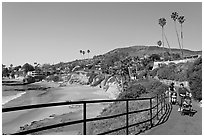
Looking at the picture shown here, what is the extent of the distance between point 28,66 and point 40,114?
537 feet

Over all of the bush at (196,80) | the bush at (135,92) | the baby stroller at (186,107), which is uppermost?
the bush at (196,80)

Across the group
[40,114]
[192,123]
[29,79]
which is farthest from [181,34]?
[29,79]

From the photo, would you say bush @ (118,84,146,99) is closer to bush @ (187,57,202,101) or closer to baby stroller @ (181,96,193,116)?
bush @ (187,57,202,101)

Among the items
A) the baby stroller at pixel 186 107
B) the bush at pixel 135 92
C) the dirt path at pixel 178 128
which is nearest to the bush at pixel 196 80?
the baby stroller at pixel 186 107

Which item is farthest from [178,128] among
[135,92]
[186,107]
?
[135,92]

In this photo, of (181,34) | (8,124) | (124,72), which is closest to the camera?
(8,124)

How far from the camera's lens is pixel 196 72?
14172mm

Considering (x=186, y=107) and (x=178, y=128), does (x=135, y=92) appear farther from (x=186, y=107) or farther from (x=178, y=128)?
(x=178, y=128)

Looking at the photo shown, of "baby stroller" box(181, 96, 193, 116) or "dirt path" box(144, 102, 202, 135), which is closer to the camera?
"dirt path" box(144, 102, 202, 135)

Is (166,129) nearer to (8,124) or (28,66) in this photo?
(8,124)

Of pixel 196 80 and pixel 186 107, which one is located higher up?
pixel 196 80

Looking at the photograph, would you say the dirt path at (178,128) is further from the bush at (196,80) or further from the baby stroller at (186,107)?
the bush at (196,80)

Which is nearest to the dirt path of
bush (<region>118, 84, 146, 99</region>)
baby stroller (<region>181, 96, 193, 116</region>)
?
baby stroller (<region>181, 96, 193, 116</region>)

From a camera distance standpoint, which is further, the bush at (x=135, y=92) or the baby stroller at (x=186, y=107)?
the bush at (x=135, y=92)
